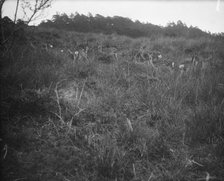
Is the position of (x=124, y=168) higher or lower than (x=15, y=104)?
lower

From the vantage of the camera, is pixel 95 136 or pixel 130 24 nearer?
pixel 95 136

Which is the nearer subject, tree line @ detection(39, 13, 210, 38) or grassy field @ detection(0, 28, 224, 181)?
grassy field @ detection(0, 28, 224, 181)

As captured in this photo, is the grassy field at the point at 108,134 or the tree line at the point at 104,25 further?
the tree line at the point at 104,25

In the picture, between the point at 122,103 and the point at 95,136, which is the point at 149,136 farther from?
the point at 122,103

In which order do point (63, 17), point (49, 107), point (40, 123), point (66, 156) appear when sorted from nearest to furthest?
point (66, 156)
point (40, 123)
point (49, 107)
point (63, 17)

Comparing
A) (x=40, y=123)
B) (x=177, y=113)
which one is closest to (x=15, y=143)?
(x=40, y=123)

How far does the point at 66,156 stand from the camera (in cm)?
192

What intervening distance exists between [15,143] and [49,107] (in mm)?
726

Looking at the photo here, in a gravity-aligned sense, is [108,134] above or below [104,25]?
below

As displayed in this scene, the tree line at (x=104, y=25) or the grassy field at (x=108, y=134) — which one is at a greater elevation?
the tree line at (x=104, y=25)

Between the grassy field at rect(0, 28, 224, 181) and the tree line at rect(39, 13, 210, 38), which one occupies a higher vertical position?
the tree line at rect(39, 13, 210, 38)

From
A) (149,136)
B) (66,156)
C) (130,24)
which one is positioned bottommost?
(66,156)

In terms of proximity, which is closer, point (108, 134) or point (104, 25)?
point (108, 134)

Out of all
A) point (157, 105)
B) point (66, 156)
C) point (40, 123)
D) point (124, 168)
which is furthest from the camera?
Answer: point (157, 105)
